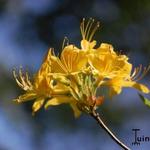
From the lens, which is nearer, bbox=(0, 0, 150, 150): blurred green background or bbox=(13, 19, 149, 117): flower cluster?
bbox=(13, 19, 149, 117): flower cluster

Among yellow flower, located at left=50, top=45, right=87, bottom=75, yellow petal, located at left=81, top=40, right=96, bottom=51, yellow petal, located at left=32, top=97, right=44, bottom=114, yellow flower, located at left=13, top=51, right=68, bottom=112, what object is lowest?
yellow petal, located at left=32, top=97, right=44, bottom=114

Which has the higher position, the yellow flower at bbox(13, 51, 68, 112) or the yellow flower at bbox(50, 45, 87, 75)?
the yellow flower at bbox(50, 45, 87, 75)

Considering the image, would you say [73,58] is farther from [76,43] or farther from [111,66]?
[76,43]

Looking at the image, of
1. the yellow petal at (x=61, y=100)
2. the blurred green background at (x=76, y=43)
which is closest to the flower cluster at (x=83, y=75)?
the yellow petal at (x=61, y=100)

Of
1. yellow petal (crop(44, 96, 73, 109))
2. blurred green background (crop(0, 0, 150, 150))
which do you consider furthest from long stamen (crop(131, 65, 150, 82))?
blurred green background (crop(0, 0, 150, 150))

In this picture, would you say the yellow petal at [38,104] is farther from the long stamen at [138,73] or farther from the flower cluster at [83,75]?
the long stamen at [138,73]

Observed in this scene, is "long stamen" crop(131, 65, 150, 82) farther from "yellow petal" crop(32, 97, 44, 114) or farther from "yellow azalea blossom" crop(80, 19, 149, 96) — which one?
"yellow petal" crop(32, 97, 44, 114)

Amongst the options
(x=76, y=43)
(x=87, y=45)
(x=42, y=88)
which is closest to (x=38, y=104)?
(x=42, y=88)

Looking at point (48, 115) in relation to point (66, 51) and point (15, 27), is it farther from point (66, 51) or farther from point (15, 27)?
point (66, 51)
